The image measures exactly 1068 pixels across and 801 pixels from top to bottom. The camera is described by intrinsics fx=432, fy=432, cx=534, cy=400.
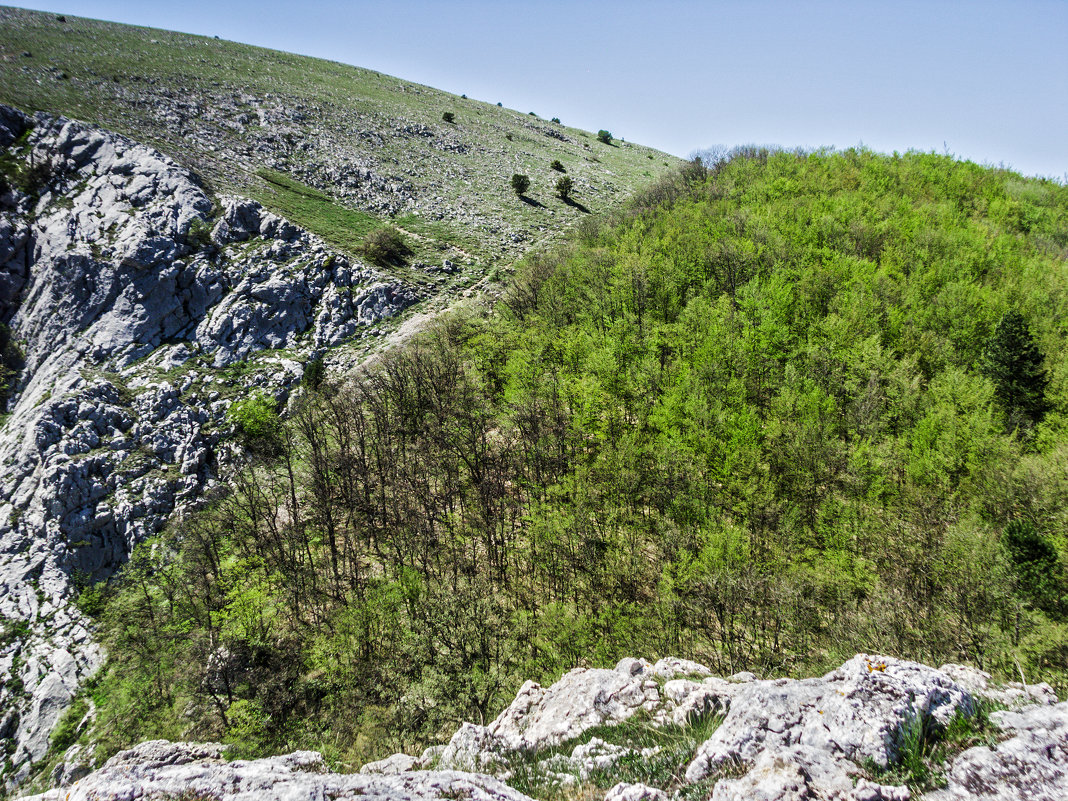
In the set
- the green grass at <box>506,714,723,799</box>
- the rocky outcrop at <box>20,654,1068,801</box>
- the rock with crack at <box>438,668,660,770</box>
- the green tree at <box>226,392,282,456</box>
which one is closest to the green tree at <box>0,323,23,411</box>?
the green tree at <box>226,392,282,456</box>

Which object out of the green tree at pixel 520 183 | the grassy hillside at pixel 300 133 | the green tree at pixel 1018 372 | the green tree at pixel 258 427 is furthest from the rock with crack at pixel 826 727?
the green tree at pixel 520 183

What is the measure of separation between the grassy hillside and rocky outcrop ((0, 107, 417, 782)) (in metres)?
6.76

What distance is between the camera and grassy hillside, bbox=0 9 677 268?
197 feet

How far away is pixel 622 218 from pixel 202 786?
7310 centimetres

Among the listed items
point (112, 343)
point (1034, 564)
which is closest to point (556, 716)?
point (1034, 564)

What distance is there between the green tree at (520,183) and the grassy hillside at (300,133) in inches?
49.9

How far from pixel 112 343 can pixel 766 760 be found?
209 ft

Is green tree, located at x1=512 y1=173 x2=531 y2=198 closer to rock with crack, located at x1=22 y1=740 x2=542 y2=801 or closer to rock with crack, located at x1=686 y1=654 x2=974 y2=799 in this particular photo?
rock with crack, located at x1=686 y1=654 x2=974 y2=799

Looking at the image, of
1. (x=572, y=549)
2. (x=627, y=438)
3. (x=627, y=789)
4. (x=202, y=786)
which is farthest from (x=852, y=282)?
(x=202, y=786)

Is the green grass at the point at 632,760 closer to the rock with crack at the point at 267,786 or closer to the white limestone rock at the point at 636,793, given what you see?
the white limestone rock at the point at 636,793

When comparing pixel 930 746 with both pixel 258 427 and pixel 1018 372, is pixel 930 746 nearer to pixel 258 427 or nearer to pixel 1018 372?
pixel 1018 372

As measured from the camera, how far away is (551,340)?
44.2m

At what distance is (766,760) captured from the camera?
723 cm

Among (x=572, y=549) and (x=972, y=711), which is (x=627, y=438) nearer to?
(x=572, y=549)
